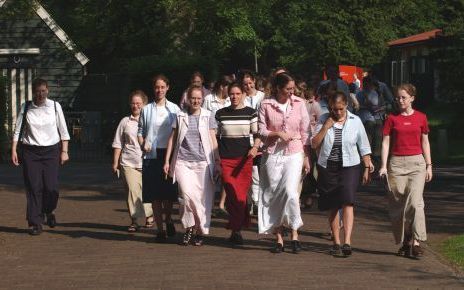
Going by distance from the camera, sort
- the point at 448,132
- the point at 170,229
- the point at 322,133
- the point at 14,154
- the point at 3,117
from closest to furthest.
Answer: the point at 322,133
the point at 170,229
the point at 14,154
the point at 3,117
the point at 448,132

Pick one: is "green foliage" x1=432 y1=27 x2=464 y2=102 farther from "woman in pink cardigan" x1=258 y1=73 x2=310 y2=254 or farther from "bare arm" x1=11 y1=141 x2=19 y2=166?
"woman in pink cardigan" x1=258 y1=73 x2=310 y2=254

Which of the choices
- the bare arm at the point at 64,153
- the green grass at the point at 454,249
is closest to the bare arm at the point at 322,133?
the green grass at the point at 454,249

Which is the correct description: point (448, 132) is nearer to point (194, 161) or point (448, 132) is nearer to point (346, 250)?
point (194, 161)

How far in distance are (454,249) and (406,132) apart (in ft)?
4.97

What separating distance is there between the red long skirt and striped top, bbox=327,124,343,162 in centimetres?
105

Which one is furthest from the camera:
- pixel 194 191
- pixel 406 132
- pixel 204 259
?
pixel 194 191

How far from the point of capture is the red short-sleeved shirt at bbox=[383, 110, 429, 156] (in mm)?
11078

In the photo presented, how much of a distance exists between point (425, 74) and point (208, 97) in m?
46.8

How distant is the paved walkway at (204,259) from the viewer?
31.0ft

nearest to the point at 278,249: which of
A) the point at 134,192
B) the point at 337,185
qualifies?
the point at 337,185

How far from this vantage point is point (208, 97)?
14930mm

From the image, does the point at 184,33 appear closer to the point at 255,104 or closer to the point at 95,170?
the point at 95,170

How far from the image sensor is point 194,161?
1199 centimetres

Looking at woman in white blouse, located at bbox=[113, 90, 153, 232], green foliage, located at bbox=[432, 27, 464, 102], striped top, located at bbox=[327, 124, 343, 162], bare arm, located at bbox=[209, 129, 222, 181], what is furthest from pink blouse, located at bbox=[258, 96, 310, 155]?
green foliage, located at bbox=[432, 27, 464, 102]
